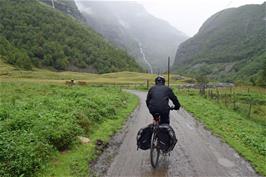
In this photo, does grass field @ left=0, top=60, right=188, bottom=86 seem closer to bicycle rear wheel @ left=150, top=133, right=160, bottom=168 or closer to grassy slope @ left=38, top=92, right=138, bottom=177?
grassy slope @ left=38, top=92, right=138, bottom=177

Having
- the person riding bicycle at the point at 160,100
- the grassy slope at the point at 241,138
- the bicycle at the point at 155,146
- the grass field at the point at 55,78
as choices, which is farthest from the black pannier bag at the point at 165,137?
the grass field at the point at 55,78

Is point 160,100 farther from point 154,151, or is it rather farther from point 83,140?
point 83,140

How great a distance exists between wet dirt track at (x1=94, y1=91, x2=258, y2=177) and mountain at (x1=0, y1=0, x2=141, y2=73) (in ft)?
437

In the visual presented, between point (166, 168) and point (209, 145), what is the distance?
3904mm

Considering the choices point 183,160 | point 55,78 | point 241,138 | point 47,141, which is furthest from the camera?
point 55,78

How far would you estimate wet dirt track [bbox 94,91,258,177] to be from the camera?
372 inches

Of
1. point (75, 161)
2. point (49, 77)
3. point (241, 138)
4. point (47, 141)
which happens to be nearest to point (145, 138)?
point (75, 161)

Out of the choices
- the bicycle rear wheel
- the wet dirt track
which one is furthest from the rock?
the bicycle rear wheel

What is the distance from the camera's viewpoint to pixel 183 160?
10.7 metres

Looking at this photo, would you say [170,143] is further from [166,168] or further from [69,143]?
[69,143]

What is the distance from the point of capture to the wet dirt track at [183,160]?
9461 mm

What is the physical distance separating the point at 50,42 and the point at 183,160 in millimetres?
163858

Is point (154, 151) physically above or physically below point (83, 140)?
above

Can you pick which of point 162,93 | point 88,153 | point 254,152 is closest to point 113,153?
point 88,153
